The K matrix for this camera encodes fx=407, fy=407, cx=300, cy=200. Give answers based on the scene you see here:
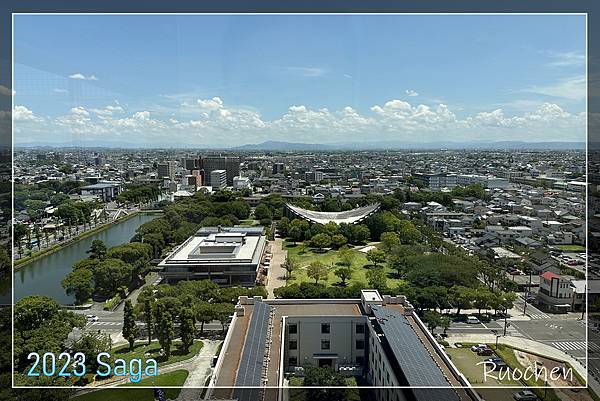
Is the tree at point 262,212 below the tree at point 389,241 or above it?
above

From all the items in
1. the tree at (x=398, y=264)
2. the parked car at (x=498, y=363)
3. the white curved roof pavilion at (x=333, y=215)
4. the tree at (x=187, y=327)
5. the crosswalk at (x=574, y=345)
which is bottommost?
the tree at (x=187, y=327)

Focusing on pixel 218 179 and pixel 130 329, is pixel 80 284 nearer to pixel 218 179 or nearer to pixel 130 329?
pixel 130 329

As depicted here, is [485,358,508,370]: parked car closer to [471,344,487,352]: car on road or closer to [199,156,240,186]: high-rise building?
[471,344,487,352]: car on road

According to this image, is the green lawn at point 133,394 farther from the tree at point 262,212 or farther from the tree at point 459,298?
the tree at point 262,212

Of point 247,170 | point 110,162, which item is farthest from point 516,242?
point 110,162

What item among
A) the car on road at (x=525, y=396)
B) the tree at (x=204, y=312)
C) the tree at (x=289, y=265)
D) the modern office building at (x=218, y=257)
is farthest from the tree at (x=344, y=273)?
the car on road at (x=525, y=396)

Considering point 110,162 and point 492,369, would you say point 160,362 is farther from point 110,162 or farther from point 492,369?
point 492,369

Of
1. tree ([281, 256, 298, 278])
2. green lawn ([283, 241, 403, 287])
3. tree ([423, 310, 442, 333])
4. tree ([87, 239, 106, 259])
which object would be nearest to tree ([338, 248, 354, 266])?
green lawn ([283, 241, 403, 287])
